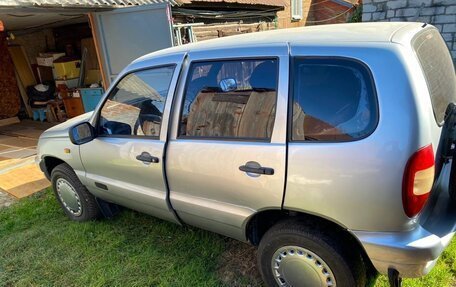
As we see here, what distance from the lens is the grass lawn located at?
265 centimetres

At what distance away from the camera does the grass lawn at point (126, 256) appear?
2.65 metres

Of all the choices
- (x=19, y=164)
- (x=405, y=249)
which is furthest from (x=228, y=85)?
(x=19, y=164)

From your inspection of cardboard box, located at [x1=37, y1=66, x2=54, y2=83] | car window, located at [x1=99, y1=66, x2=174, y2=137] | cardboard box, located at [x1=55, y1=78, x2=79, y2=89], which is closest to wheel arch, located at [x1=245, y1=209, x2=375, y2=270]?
car window, located at [x1=99, y1=66, x2=174, y2=137]

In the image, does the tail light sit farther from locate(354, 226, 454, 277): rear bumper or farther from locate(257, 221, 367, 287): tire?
locate(257, 221, 367, 287): tire

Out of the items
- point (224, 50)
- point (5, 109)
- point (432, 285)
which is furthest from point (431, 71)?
point (5, 109)

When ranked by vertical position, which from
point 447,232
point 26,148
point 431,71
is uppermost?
point 431,71

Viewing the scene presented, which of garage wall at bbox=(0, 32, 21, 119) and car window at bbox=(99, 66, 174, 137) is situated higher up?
car window at bbox=(99, 66, 174, 137)

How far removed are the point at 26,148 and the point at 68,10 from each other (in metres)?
2.99

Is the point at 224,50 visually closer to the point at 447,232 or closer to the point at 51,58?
the point at 447,232

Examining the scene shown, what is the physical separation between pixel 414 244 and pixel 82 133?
256 cm

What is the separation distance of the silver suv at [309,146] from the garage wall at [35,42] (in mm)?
9220

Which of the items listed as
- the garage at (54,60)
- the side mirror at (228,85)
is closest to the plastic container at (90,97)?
the garage at (54,60)

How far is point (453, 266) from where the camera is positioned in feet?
7.96

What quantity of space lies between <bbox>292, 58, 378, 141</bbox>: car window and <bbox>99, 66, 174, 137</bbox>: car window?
1067 millimetres
